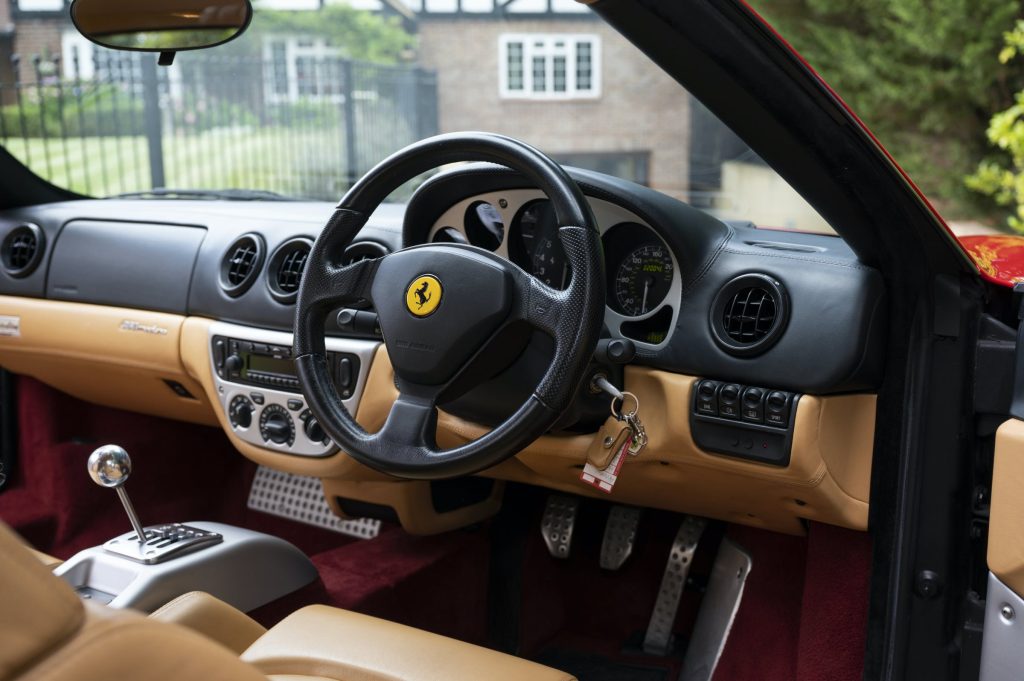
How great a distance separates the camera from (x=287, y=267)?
2.16m

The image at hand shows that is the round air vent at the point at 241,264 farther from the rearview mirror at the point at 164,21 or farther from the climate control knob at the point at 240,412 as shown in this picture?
the rearview mirror at the point at 164,21

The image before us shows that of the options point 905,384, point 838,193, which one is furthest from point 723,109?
point 905,384

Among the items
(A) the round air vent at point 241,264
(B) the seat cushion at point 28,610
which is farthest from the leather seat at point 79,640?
(A) the round air vent at point 241,264

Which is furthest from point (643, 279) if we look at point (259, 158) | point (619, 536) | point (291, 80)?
point (291, 80)

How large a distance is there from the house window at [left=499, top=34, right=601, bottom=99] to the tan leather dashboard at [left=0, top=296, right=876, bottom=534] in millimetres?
8367

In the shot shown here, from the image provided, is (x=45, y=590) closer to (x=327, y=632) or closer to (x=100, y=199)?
(x=327, y=632)

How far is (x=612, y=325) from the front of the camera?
178 centimetres

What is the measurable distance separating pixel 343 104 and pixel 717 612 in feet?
20.9

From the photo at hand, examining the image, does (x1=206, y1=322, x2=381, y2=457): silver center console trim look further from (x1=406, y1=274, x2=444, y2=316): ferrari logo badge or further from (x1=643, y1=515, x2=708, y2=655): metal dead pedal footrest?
(x1=643, y1=515, x2=708, y2=655): metal dead pedal footrest

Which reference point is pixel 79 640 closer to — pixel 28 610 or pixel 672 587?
pixel 28 610

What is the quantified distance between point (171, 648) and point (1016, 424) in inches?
47.4

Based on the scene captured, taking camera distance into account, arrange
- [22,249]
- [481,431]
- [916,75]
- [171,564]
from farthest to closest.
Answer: [916,75] → [22,249] → [481,431] → [171,564]

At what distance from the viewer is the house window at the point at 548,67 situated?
408 inches

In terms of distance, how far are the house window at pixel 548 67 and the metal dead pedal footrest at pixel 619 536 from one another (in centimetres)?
855
